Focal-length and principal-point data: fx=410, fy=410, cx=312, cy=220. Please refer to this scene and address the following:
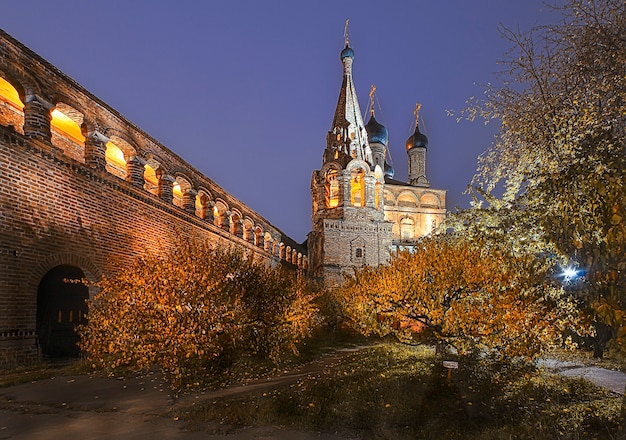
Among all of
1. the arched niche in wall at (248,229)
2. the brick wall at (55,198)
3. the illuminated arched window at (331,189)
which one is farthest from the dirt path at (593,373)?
the illuminated arched window at (331,189)

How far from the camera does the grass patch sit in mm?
5195

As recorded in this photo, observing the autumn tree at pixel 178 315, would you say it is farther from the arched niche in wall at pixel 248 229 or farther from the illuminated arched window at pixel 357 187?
the illuminated arched window at pixel 357 187

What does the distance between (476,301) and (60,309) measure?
1030 centimetres

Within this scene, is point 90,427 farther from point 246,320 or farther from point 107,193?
point 107,193

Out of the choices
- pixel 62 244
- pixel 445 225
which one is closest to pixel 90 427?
pixel 62 244

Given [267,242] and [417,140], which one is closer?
[267,242]

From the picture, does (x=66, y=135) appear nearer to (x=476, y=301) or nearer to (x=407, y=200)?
(x=476, y=301)

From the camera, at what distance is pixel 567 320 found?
8.71 meters

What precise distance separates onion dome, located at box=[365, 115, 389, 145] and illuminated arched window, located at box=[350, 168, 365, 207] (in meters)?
13.5

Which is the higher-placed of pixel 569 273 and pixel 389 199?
pixel 389 199

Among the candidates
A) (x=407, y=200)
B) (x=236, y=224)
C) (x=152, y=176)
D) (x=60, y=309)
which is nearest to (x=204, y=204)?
(x=152, y=176)

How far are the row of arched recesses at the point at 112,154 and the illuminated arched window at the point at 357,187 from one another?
453 inches

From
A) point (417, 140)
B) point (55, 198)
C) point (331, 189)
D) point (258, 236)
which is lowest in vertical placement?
point (55, 198)

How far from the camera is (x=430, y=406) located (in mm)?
6219
